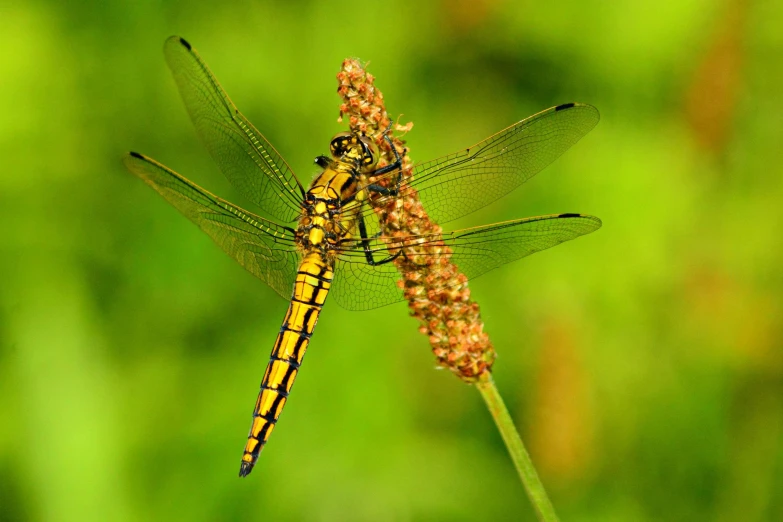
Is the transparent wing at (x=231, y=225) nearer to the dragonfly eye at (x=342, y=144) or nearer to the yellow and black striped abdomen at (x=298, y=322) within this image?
the yellow and black striped abdomen at (x=298, y=322)

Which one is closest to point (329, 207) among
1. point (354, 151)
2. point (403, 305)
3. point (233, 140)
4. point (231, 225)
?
point (354, 151)

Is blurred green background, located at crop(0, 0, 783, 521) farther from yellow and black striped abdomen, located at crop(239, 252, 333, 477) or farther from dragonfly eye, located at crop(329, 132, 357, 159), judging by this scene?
dragonfly eye, located at crop(329, 132, 357, 159)

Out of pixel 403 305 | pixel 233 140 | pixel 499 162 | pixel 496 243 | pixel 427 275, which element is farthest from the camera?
pixel 403 305

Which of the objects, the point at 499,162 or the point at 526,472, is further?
the point at 499,162

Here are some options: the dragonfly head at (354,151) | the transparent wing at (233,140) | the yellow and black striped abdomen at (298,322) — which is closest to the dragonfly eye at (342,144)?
the dragonfly head at (354,151)

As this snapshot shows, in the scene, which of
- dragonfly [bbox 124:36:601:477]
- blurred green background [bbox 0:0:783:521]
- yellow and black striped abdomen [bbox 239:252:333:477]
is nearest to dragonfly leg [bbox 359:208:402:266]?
dragonfly [bbox 124:36:601:477]

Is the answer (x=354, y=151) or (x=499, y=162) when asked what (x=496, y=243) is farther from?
(x=354, y=151)

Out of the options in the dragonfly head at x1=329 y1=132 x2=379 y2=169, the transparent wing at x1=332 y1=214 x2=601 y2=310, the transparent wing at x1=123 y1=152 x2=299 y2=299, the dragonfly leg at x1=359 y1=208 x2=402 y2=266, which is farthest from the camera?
the transparent wing at x1=123 y1=152 x2=299 y2=299
